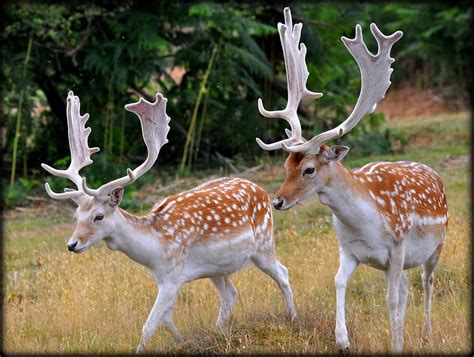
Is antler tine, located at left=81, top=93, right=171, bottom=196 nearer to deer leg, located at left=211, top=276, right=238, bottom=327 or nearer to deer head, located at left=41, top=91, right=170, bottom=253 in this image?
deer head, located at left=41, top=91, right=170, bottom=253

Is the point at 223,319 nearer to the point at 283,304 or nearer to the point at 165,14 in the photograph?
the point at 283,304

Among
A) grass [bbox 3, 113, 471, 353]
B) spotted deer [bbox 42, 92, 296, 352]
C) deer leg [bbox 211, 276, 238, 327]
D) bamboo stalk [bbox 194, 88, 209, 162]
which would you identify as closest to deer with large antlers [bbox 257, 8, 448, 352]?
grass [bbox 3, 113, 471, 353]

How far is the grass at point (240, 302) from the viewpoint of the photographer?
6.20 metres

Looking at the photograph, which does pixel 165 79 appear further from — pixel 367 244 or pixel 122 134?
pixel 367 244

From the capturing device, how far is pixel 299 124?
257 inches

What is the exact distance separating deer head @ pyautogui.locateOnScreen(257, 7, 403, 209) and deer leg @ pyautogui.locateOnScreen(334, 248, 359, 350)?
0.54 metres

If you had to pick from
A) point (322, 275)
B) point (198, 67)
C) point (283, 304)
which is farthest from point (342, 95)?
point (283, 304)

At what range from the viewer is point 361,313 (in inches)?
276

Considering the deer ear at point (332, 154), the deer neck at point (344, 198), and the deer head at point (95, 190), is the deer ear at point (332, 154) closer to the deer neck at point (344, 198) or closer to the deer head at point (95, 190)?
the deer neck at point (344, 198)

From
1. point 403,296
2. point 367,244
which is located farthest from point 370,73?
point 403,296

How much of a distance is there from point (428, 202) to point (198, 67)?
8473 mm

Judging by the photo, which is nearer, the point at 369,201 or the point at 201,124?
the point at 369,201

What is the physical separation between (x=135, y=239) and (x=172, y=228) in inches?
13.1

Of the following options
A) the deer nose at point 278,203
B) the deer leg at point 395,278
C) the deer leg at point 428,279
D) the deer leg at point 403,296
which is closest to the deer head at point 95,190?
the deer nose at point 278,203
